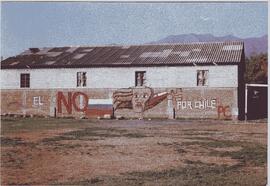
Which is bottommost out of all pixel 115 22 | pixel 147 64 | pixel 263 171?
pixel 263 171

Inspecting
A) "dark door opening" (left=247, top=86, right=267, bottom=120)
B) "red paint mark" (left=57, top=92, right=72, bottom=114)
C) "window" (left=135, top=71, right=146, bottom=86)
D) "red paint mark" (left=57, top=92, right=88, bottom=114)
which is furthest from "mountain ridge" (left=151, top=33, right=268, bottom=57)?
"red paint mark" (left=57, top=92, right=72, bottom=114)

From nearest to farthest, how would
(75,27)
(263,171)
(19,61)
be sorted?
(263,171) → (75,27) → (19,61)

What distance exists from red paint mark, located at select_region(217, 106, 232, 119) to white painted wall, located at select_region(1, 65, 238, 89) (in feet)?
1.99

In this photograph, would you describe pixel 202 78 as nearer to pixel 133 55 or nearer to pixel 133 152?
pixel 133 55

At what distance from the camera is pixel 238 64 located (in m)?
12.6

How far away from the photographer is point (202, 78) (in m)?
12.6

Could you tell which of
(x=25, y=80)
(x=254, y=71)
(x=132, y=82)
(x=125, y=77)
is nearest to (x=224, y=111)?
(x=254, y=71)

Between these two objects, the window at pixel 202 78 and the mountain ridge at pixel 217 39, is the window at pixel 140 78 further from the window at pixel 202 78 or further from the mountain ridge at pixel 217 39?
the window at pixel 202 78

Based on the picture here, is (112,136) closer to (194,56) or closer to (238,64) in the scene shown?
(194,56)

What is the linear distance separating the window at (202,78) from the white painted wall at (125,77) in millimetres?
115

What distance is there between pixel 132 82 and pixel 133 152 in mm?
2254

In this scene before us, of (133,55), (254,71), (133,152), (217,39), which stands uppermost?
(217,39)

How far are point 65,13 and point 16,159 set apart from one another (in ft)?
11.4

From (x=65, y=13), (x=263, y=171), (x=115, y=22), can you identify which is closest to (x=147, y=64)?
(x=115, y=22)
